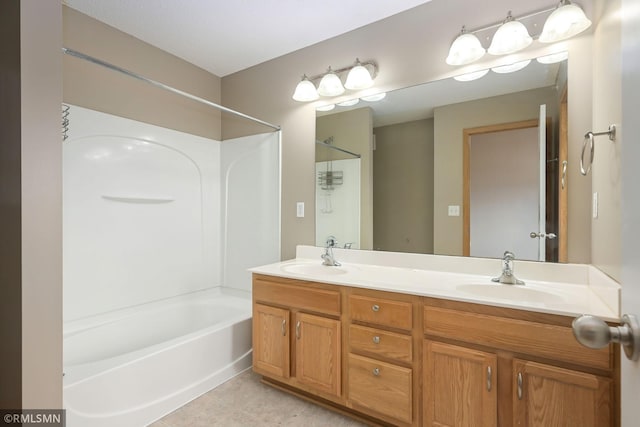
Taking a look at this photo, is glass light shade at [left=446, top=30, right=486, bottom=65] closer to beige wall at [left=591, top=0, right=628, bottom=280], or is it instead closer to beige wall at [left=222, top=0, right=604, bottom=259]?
beige wall at [left=222, top=0, right=604, bottom=259]

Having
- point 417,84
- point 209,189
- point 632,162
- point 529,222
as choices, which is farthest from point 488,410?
point 209,189

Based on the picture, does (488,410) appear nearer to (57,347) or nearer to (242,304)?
(57,347)

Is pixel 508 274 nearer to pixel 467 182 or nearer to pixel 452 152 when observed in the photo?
pixel 467 182

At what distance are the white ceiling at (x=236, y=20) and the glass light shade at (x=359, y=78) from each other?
34cm

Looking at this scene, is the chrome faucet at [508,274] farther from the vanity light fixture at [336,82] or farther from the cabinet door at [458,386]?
the vanity light fixture at [336,82]

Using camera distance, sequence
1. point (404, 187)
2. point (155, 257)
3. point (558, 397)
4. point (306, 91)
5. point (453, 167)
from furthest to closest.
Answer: point (155, 257) < point (306, 91) < point (404, 187) < point (453, 167) < point (558, 397)

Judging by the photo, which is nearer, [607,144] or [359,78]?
[607,144]

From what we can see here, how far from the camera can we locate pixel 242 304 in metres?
2.74

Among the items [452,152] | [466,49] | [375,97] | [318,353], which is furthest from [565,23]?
[318,353]

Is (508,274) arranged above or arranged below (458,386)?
above

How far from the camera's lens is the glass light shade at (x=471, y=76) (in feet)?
5.96

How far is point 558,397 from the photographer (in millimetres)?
1168

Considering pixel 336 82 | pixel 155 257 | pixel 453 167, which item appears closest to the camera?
pixel 453 167

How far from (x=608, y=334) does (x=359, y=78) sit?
2012mm
